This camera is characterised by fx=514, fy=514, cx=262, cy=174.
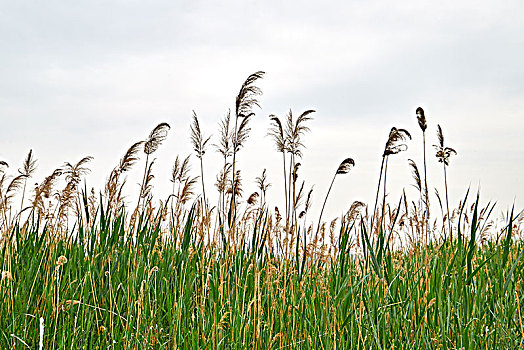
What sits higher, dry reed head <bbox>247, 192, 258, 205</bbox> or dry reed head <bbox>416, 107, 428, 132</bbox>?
dry reed head <bbox>416, 107, 428, 132</bbox>

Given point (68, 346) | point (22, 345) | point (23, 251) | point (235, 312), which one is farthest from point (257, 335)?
point (23, 251)

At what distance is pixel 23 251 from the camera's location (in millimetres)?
4277

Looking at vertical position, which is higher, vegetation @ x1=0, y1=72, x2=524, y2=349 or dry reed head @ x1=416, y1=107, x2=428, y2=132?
dry reed head @ x1=416, y1=107, x2=428, y2=132

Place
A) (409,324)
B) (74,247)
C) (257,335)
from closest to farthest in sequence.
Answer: (257,335) < (409,324) < (74,247)

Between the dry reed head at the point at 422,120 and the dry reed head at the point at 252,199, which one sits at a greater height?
the dry reed head at the point at 422,120

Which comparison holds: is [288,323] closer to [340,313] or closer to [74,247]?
[340,313]

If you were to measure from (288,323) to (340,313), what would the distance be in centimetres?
35

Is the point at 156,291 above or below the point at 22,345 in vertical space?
above

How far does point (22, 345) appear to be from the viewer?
3291mm

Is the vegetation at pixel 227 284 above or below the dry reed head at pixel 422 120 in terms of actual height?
below

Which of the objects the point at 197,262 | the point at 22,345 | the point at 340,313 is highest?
the point at 197,262

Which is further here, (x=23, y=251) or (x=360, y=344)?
(x=23, y=251)

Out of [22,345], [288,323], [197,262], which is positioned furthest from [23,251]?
[288,323]

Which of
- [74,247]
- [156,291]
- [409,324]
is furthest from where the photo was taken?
[74,247]
